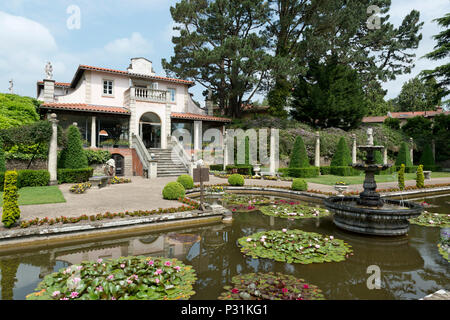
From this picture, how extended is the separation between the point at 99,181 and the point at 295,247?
39.5ft

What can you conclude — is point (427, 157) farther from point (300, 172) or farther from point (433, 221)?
point (433, 221)

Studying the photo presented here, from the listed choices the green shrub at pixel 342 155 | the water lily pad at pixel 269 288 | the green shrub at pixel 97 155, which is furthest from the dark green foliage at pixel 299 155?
the water lily pad at pixel 269 288

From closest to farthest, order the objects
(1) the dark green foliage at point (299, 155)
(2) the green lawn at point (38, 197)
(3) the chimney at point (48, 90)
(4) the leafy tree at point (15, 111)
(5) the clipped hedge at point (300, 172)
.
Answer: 1. (2) the green lawn at point (38, 197)
2. (4) the leafy tree at point (15, 111)
3. (5) the clipped hedge at point (300, 172)
4. (3) the chimney at point (48, 90)
5. (1) the dark green foliage at point (299, 155)

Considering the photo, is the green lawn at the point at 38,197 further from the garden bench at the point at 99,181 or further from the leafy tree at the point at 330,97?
the leafy tree at the point at 330,97

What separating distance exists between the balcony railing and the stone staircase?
16.1 ft

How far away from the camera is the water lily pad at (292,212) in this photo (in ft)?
30.5

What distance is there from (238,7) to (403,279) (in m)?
30.8

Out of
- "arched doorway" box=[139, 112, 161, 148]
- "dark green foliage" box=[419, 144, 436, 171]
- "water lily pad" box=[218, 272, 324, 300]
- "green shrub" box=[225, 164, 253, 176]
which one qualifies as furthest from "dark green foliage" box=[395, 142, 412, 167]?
"water lily pad" box=[218, 272, 324, 300]

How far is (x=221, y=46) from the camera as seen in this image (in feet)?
86.1

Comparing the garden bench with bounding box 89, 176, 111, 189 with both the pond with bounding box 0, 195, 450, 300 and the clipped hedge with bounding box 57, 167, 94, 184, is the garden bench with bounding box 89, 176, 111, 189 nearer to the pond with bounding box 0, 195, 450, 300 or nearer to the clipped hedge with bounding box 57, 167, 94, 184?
the clipped hedge with bounding box 57, 167, 94, 184

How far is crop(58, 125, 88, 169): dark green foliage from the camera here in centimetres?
1588

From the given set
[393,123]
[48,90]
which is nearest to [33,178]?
[48,90]
